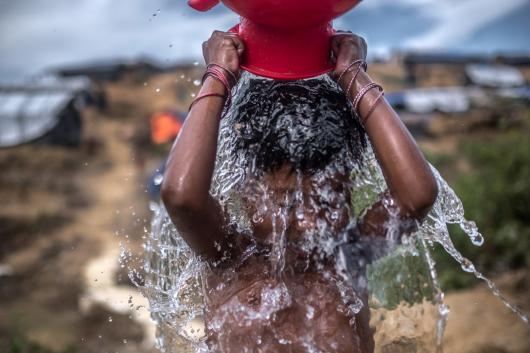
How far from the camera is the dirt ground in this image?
495 cm

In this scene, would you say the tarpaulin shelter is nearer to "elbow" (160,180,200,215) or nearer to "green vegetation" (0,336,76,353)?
"green vegetation" (0,336,76,353)

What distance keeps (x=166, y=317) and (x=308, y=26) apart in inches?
49.7

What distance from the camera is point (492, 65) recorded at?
2330 centimetres

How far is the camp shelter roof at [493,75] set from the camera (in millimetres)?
21562

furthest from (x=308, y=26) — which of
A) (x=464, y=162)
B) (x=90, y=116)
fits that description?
(x=90, y=116)

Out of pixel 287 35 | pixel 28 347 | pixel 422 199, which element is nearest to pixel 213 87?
pixel 287 35

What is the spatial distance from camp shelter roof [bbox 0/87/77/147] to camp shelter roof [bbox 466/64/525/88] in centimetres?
1533

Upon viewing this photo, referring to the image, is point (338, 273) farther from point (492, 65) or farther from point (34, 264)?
point (492, 65)

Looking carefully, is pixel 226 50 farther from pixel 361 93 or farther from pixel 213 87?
pixel 361 93

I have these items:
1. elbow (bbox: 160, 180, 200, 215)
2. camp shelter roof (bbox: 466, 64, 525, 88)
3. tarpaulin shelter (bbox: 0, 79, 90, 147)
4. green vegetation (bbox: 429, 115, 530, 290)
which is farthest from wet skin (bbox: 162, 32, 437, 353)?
camp shelter roof (bbox: 466, 64, 525, 88)

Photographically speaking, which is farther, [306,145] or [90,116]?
[90,116]

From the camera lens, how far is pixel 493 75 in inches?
869

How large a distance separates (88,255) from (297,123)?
9124 millimetres

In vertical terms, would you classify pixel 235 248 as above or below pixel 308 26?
below
